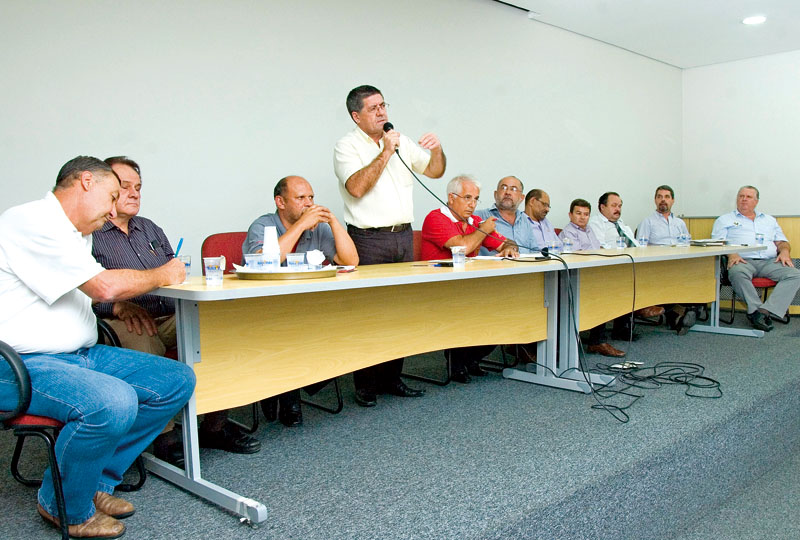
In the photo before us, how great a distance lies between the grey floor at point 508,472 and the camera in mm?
1674

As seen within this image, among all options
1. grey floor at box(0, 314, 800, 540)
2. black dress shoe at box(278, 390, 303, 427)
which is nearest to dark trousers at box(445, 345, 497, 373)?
grey floor at box(0, 314, 800, 540)

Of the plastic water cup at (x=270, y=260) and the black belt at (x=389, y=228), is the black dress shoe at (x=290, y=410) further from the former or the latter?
the black belt at (x=389, y=228)

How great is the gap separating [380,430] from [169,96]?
201 centimetres

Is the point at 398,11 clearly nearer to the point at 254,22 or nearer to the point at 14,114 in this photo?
the point at 254,22

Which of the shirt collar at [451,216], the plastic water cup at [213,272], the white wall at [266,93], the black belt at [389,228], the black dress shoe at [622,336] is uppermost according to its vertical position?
the white wall at [266,93]

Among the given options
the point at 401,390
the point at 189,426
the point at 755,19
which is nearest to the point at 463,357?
the point at 401,390

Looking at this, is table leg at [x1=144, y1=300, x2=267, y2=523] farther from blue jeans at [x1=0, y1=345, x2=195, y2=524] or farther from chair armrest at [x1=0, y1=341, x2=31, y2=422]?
chair armrest at [x1=0, y1=341, x2=31, y2=422]

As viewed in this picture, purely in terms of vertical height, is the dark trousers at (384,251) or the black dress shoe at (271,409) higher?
the dark trousers at (384,251)

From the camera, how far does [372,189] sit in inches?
118

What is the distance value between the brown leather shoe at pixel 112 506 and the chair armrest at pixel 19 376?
13.3 inches

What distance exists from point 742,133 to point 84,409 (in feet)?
21.8

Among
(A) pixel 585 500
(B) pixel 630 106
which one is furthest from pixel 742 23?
(A) pixel 585 500

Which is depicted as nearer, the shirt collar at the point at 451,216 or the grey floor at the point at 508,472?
the grey floor at the point at 508,472

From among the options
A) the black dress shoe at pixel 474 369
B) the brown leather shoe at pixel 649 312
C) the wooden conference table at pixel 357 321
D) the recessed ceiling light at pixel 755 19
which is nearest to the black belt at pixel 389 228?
the wooden conference table at pixel 357 321
